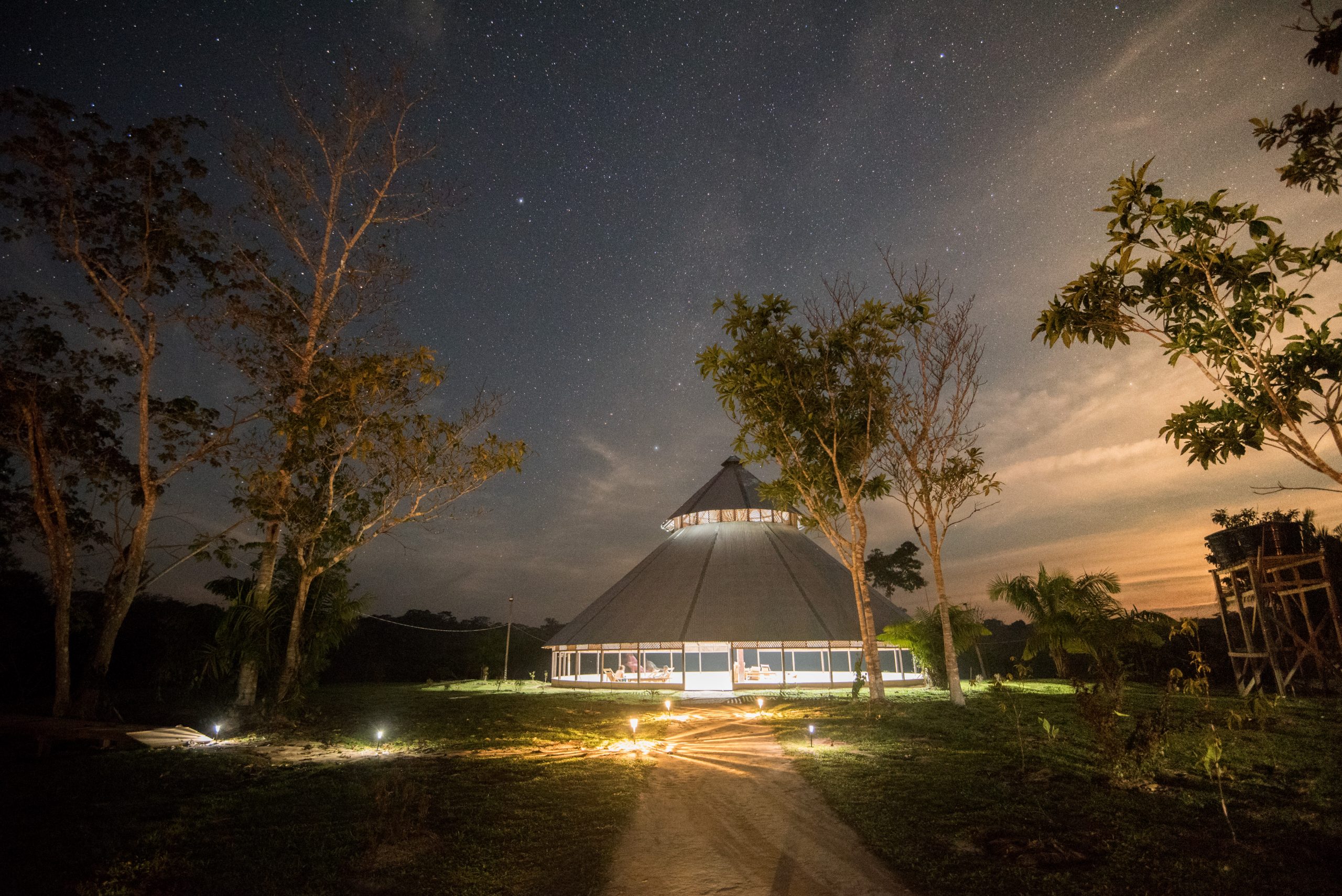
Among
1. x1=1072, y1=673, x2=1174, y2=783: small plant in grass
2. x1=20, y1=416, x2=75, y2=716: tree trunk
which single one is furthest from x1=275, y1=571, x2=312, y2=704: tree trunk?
x1=1072, y1=673, x2=1174, y2=783: small plant in grass

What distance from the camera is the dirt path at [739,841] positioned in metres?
5.50

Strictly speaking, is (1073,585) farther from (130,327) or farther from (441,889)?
(130,327)

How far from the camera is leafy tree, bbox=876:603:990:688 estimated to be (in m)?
24.2

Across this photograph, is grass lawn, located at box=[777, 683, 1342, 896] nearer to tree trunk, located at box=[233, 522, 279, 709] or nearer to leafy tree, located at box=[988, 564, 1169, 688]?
leafy tree, located at box=[988, 564, 1169, 688]

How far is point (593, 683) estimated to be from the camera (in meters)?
31.8

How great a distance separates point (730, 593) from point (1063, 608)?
14.9m

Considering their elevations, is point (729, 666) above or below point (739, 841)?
above

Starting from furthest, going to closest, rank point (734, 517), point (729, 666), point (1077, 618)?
point (734, 517), point (729, 666), point (1077, 618)

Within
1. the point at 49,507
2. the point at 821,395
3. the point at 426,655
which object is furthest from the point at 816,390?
the point at 426,655

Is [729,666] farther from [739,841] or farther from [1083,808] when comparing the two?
[739,841]

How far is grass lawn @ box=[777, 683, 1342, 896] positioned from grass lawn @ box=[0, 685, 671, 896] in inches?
127

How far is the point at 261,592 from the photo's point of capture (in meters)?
17.6

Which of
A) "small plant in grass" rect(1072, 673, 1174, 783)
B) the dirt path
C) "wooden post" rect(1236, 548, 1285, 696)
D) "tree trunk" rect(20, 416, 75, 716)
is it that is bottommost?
the dirt path

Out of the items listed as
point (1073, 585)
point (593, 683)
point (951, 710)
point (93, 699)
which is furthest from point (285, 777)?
point (1073, 585)
